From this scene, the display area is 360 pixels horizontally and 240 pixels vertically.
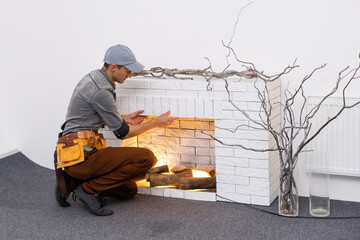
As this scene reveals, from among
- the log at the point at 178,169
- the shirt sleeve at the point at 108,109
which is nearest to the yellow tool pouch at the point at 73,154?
the shirt sleeve at the point at 108,109

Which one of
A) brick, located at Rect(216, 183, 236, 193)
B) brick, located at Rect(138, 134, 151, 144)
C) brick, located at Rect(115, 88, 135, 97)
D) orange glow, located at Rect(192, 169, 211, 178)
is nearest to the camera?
brick, located at Rect(216, 183, 236, 193)

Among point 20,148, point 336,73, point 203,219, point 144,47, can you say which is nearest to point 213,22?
point 144,47

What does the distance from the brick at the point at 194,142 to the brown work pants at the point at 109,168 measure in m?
0.50

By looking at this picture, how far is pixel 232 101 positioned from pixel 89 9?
156 centimetres

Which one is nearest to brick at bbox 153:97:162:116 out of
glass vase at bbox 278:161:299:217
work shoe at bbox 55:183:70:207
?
work shoe at bbox 55:183:70:207

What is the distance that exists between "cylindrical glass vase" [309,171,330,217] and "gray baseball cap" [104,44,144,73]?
58.8 inches

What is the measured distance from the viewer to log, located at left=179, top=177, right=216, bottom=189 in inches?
187

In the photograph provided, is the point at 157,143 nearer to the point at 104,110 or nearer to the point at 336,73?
the point at 104,110

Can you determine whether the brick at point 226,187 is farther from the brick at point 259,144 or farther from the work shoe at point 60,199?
the work shoe at point 60,199

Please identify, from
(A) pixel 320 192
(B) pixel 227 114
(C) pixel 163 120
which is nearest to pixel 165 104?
(C) pixel 163 120

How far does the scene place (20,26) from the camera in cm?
557

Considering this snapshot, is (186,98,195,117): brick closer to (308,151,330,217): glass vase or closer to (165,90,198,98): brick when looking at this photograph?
(165,90,198,98): brick

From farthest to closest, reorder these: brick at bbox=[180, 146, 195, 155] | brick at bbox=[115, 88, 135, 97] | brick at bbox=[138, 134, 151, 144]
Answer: brick at bbox=[138, 134, 151, 144] → brick at bbox=[180, 146, 195, 155] → brick at bbox=[115, 88, 135, 97]

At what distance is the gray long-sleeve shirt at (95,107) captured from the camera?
14.6 ft
